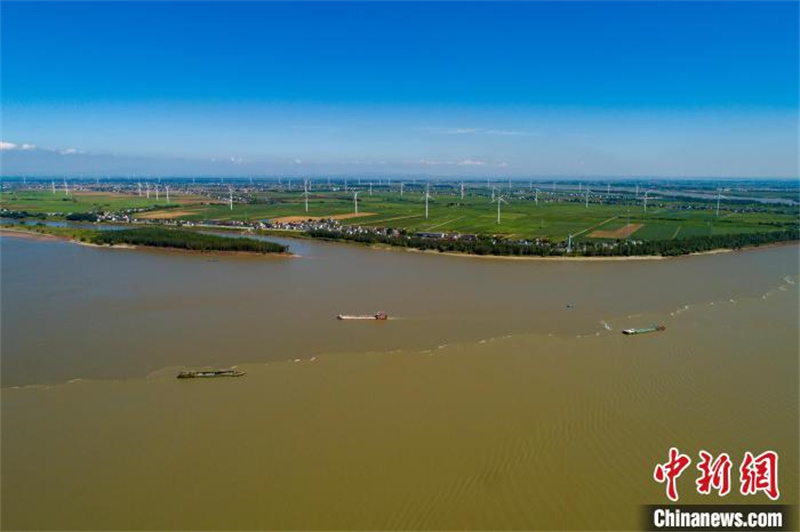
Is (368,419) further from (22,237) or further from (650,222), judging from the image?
(650,222)

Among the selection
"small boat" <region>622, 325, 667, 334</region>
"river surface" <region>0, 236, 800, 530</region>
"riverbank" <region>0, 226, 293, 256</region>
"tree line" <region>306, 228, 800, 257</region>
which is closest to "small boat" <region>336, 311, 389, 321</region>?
"river surface" <region>0, 236, 800, 530</region>

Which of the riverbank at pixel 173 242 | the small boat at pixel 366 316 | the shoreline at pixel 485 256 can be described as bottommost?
the small boat at pixel 366 316

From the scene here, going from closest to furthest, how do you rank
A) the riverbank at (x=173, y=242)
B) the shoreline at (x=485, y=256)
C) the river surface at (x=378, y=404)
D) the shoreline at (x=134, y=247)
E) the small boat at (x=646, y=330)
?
the river surface at (x=378, y=404) < the small boat at (x=646, y=330) < the shoreline at (x=485, y=256) < the shoreline at (x=134, y=247) < the riverbank at (x=173, y=242)

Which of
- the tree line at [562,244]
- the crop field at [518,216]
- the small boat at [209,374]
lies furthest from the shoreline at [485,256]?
the small boat at [209,374]

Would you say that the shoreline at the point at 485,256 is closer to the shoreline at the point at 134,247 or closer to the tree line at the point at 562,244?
the shoreline at the point at 134,247

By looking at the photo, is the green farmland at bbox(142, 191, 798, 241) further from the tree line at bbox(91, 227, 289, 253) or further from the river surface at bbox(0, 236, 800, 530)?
the river surface at bbox(0, 236, 800, 530)

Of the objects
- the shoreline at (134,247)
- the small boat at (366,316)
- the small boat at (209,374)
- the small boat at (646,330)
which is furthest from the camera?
the shoreline at (134,247)
